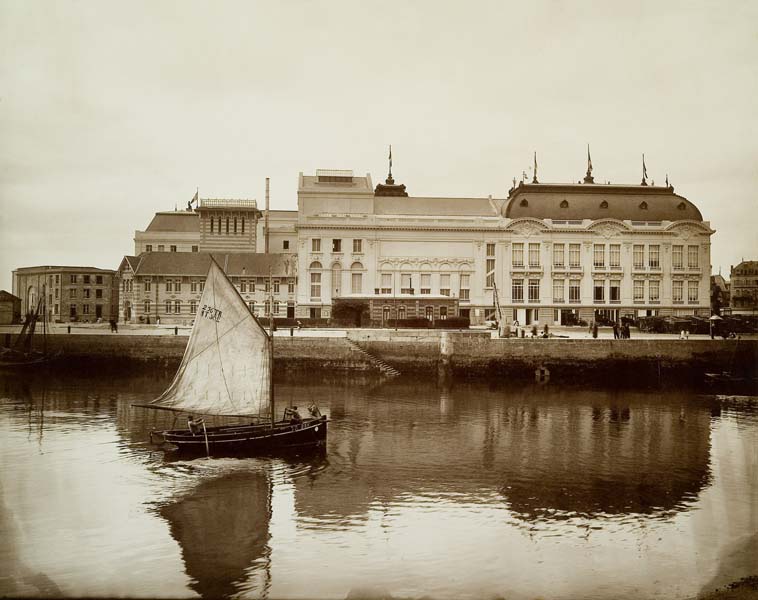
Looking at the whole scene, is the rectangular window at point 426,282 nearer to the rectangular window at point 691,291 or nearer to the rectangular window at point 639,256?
the rectangular window at point 639,256

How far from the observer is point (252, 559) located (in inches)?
640

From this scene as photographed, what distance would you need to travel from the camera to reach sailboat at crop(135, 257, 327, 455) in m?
26.3

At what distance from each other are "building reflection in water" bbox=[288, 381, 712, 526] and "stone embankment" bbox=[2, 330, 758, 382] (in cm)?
694

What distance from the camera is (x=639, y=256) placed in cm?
7875

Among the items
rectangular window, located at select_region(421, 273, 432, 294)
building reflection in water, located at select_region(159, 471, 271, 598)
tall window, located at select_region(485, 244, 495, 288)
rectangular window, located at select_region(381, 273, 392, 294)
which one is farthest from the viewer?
rectangular window, located at select_region(381, 273, 392, 294)

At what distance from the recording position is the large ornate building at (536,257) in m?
78.0

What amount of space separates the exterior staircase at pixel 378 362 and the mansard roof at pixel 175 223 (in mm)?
47729

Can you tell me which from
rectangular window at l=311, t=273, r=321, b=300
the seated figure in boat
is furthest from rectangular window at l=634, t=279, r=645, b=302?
the seated figure in boat

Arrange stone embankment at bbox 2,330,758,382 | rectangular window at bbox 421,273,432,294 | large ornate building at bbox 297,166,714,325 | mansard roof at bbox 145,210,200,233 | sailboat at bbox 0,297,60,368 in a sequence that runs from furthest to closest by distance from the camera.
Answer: mansard roof at bbox 145,210,200,233
rectangular window at bbox 421,273,432,294
large ornate building at bbox 297,166,714,325
stone embankment at bbox 2,330,758,382
sailboat at bbox 0,297,60,368

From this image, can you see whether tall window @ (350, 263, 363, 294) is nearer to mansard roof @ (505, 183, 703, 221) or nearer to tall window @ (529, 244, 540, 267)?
mansard roof @ (505, 183, 703, 221)

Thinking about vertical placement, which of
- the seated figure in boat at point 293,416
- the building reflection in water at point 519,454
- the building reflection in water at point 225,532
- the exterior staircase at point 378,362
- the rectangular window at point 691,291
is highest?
the rectangular window at point 691,291

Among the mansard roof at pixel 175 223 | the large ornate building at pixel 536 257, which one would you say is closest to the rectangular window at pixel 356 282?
the large ornate building at pixel 536 257

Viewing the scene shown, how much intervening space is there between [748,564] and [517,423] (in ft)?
58.8

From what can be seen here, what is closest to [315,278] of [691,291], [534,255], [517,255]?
[517,255]
